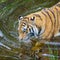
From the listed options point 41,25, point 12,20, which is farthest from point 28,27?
point 12,20

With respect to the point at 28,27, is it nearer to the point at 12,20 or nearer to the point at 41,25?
the point at 41,25

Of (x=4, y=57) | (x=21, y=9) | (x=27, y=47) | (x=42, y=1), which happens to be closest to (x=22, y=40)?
(x=27, y=47)

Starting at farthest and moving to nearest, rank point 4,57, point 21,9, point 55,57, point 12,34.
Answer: point 21,9 < point 12,34 < point 4,57 < point 55,57

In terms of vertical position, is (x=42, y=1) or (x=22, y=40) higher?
(x=42, y=1)

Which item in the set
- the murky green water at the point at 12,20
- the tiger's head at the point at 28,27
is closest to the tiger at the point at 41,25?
Answer: the tiger's head at the point at 28,27

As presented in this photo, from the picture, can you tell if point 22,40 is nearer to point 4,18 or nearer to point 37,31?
point 37,31

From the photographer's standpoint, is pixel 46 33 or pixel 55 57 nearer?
pixel 55 57

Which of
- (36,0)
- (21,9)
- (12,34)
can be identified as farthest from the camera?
(36,0)

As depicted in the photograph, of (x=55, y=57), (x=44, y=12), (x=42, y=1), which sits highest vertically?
(x=42, y=1)
